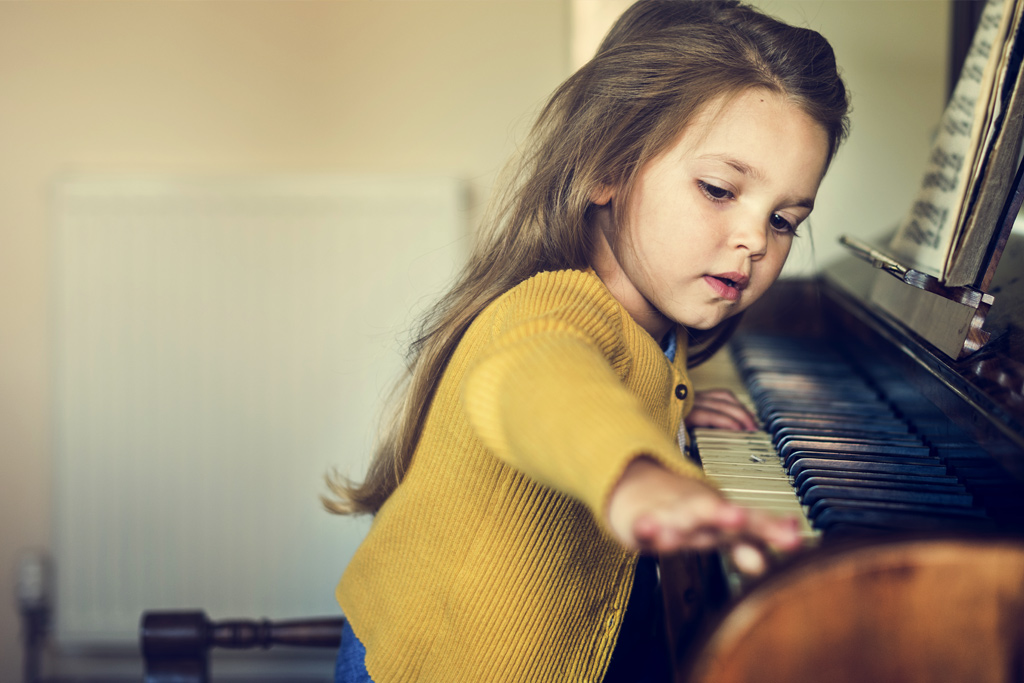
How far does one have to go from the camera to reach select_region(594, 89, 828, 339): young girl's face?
0.64m

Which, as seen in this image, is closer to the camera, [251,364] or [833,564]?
[833,564]

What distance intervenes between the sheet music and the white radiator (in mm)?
954

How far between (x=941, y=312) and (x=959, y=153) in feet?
0.64

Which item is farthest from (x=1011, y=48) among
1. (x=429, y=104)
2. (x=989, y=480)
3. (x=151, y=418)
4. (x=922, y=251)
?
(x=151, y=418)

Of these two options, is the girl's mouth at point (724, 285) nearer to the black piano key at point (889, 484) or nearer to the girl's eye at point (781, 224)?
the girl's eye at point (781, 224)

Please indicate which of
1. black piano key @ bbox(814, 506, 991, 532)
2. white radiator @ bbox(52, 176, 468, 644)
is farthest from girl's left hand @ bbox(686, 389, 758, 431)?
white radiator @ bbox(52, 176, 468, 644)

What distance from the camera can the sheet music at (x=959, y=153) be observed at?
0.67 metres

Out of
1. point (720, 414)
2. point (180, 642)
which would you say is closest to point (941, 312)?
point (720, 414)

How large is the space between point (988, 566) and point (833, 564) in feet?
0.21

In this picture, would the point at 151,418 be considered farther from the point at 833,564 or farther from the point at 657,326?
the point at 833,564

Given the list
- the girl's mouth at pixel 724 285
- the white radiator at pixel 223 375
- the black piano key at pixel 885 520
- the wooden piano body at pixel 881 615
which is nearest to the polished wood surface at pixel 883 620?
the wooden piano body at pixel 881 615

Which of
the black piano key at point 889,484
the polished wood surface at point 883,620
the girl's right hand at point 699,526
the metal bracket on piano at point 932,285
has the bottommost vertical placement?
the black piano key at point 889,484

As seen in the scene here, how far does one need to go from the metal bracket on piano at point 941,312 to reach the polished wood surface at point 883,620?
37cm

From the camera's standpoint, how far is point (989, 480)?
0.53 metres
